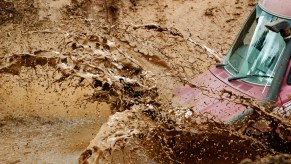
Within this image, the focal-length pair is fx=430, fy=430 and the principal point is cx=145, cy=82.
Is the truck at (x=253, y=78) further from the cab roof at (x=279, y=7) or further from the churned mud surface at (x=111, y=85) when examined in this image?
the churned mud surface at (x=111, y=85)

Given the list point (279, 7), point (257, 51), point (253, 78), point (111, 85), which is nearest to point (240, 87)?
point (253, 78)

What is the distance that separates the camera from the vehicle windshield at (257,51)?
4.89 m

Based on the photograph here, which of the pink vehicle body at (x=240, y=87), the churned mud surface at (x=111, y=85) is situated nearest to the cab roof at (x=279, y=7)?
the pink vehicle body at (x=240, y=87)

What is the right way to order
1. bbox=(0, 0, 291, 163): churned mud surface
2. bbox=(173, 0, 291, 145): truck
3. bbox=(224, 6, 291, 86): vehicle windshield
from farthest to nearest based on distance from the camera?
1. bbox=(224, 6, 291, 86): vehicle windshield
2. bbox=(0, 0, 291, 163): churned mud surface
3. bbox=(173, 0, 291, 145): truck

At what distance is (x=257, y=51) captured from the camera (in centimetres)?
502

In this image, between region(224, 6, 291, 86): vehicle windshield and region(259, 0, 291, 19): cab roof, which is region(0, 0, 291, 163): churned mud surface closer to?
region(224, 6, 291, 86): vehicle windshield

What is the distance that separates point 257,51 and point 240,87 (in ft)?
1.54

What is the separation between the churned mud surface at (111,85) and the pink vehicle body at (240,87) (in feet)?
0.49

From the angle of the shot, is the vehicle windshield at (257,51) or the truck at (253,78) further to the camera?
the vehicle windshield at (257,51)

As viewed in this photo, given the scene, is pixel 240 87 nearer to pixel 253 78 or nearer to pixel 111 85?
pixel 253 78

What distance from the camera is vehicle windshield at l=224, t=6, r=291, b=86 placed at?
4.89 metres

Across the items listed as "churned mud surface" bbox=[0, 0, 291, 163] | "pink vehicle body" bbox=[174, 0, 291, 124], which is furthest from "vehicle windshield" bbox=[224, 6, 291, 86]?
"churned mud surface" bbox=[0, 0, 291, 163]

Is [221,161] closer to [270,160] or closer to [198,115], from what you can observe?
[198,115]

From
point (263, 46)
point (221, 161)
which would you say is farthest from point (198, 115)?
point (263, 46)
